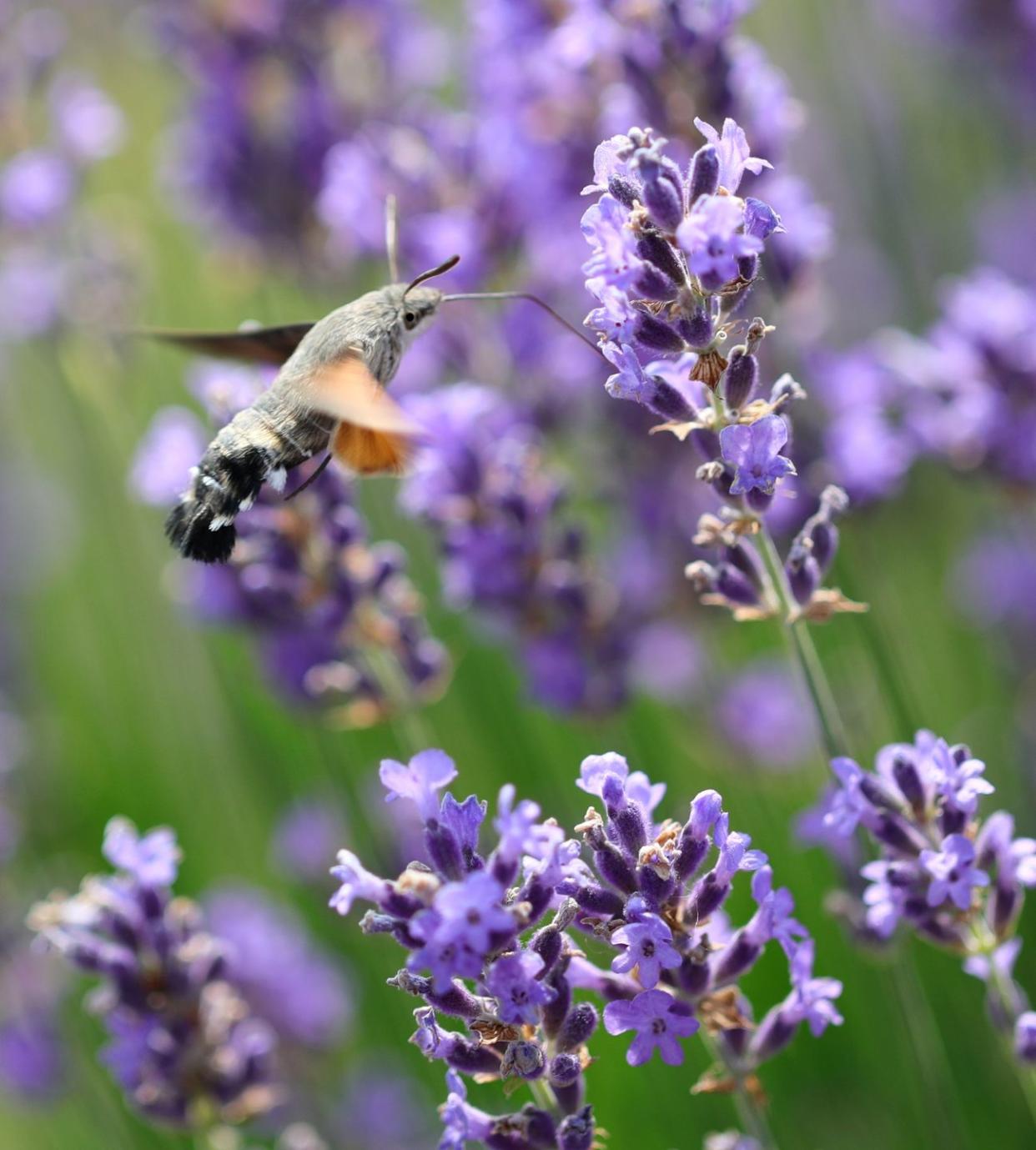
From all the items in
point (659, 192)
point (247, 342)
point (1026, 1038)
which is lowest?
point (1026, 1038)

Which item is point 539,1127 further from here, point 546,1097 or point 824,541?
point 824,541

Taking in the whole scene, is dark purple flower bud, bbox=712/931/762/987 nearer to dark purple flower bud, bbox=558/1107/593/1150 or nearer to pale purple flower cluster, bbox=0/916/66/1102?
dark purple flower bud, bbox=558/1107/593/1150

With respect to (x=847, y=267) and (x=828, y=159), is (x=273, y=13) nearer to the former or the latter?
(x=847, y=267)

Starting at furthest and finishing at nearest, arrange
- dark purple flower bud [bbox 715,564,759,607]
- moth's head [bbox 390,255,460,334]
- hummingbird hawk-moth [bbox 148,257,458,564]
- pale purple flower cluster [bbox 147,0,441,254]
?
pale purple flower cluster [bbox 147,0,441,254] → moth's head [bbox 390,255,460,334] → hummingbird hawk-moth [bbox 148,257,458,564] → dark purple flower bud [bbox 715,564,759,607]

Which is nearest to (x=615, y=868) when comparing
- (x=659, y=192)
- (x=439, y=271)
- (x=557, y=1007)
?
(x=557, y=1007)

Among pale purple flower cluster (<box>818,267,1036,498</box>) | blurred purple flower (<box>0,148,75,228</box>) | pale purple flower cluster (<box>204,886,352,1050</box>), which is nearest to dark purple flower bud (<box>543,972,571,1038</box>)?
pale purple flower cluster (<box>818,267,1036,498</box>)

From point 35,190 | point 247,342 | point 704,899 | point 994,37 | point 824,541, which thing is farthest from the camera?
point 994,37

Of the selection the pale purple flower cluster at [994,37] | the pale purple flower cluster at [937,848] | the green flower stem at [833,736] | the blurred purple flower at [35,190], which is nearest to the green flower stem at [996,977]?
the pale purple flower cluster at [937,848]
